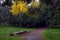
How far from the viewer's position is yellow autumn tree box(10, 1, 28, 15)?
830 cm

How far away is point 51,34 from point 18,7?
1640mm

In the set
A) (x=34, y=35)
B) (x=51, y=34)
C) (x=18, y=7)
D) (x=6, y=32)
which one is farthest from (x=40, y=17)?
(x=6, y=32)

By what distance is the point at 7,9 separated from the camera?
29.3 feet

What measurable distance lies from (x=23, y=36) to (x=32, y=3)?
242 cm

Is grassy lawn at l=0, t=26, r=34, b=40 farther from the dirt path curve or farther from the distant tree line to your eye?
the distant tree line

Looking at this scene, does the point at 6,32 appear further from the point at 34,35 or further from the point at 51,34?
the point at 51,34

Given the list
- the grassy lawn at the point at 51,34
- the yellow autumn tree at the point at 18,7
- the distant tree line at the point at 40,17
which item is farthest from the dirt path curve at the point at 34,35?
the yellow autumn tree at the point at 18,7

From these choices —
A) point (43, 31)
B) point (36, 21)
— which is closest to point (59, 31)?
point (43, 31)

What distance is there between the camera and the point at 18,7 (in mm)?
8258

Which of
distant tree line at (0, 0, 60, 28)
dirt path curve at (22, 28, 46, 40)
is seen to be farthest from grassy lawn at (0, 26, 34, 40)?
distant tree line at (0, 0, 60, 28)

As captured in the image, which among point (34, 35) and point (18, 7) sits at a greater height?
point (18, 7)

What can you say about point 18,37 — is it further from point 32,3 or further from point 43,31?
point 32,3

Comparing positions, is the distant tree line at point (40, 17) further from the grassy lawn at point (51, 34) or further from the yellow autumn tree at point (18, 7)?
the grassy lawn at point (51, 34)

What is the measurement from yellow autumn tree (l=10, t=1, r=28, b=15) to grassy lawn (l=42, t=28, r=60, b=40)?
1.24 meters
